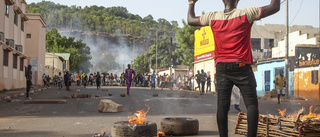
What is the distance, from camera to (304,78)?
78.8 ft

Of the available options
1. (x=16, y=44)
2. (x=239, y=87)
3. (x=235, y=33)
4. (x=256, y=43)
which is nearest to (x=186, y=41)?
(x=256, y=43)

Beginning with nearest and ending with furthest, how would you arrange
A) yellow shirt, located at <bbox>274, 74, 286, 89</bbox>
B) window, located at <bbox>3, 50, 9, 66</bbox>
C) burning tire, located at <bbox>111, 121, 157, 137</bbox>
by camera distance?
burning tire, located at <bbox>111, 121, 157, 137</bbox>
yellow shirt, located at <bbox>274, 74, 286, 89</bbox>
window, located at <bbox>3, 50, 9, 66</bbox>

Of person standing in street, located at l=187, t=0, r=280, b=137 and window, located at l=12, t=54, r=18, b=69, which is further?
window, located at l=12, t=54, r=18, b=69

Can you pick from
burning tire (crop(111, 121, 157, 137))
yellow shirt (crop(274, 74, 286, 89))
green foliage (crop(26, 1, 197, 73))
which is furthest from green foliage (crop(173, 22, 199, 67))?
burning tire (crop(111, 121, 157, 137))

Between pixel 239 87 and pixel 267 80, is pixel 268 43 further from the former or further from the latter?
pixel 239 87

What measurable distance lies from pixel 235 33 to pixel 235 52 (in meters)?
0.22

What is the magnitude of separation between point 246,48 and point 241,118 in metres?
1.55

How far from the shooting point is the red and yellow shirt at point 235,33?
11.7 feet

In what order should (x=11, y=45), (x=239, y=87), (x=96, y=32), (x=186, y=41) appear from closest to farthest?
(x=239, y=87)
(x=11, y=45)
(x=186, y=41)
(x=96, y=32)

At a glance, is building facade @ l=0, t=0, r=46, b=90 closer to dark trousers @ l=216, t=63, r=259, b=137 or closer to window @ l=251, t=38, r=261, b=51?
dark trousers @ l=216, t=63, r=259, b=137

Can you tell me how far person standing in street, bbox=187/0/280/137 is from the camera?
3500 millimetres

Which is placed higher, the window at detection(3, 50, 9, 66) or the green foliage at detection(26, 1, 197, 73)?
the green foliage at detection(26, 1, 197, 73)

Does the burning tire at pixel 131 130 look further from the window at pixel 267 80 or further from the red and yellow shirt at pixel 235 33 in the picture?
the window at pixel 267 80

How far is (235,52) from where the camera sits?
3.60 m
